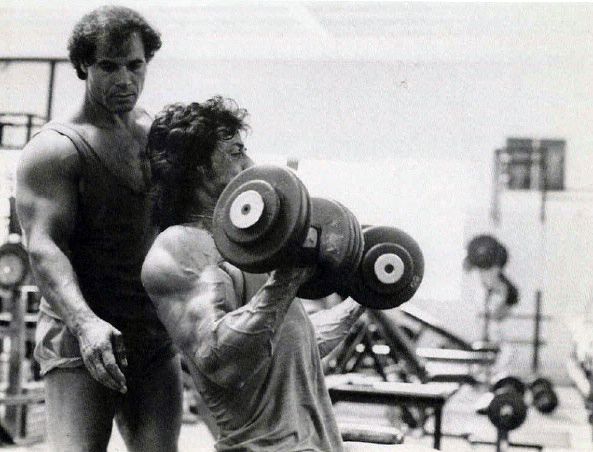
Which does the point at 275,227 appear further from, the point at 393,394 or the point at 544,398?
the point at 544,398

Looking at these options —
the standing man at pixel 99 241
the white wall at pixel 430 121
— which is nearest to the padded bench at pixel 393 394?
the white wall at pixel 430 121

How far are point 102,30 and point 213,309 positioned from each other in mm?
750

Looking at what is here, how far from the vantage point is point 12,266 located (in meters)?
4.83

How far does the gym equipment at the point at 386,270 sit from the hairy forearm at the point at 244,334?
0.54m

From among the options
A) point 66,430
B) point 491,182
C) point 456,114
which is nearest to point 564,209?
point 491,182

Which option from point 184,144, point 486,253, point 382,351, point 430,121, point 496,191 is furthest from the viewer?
point 430,121

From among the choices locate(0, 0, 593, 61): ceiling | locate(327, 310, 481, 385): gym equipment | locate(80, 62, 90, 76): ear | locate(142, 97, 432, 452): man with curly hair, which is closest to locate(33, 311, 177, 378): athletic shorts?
locate(142, 97, 432, 452): man with curly hair

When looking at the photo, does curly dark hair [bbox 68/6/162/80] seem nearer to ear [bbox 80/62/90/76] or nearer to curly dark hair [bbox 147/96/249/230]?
ear [bbox 80/62/90/76]

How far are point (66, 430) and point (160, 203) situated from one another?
55 centimetres

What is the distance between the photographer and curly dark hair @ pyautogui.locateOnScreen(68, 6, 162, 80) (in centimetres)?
193

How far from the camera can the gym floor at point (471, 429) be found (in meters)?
5.11

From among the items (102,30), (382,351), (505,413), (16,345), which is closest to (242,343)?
(102,30)

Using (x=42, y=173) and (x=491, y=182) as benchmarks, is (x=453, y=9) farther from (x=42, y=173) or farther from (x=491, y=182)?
(x=42, y=173)

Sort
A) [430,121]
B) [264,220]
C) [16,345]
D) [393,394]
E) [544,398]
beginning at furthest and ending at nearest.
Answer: [430,121], [544,398], [16,345], [393,394], [264,220]
